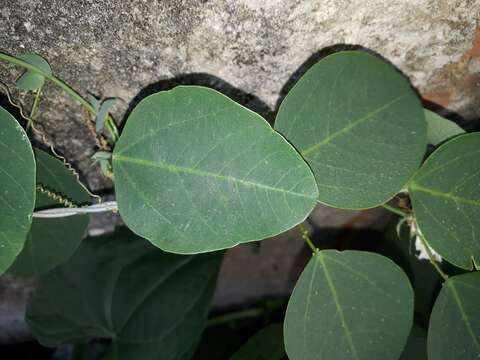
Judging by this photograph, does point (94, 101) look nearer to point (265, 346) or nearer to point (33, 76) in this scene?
point (33, 76)

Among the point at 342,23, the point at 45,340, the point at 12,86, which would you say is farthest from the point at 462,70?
the point at 45,340

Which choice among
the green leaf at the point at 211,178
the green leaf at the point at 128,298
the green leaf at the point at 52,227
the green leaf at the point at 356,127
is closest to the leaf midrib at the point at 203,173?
the green leaf at the point at 211,178

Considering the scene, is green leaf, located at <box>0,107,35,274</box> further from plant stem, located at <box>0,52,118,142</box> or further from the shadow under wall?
the shadow under wall

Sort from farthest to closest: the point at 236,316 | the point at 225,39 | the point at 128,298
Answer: the point at 236,316, the point at 128,298, the point at 225,39

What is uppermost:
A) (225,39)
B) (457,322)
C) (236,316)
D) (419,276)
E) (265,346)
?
(225,39)

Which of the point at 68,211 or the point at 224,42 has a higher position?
the point at 224,42

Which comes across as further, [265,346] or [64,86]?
[265,346]

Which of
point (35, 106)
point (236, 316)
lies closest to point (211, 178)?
point (35, 106)

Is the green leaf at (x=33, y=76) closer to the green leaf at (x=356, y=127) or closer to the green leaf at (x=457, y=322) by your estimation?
the green leaf at (x=356, y=127)

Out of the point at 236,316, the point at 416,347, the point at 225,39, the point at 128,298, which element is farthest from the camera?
the point at 236,316
